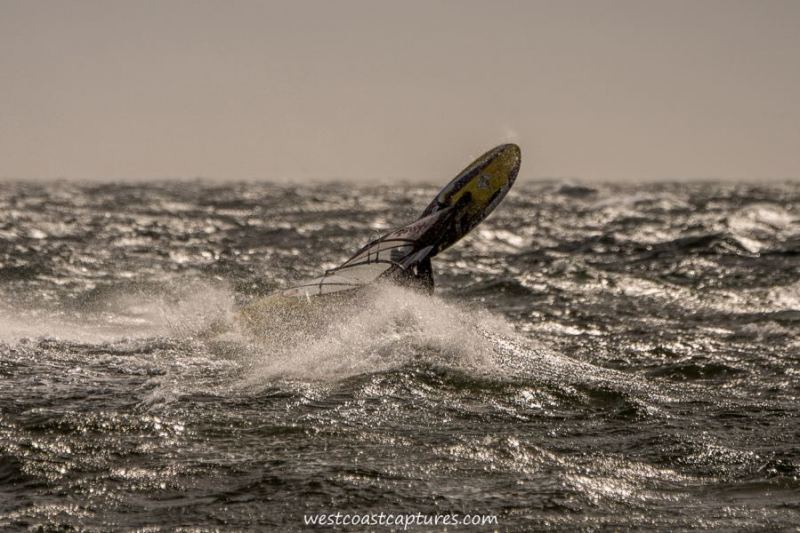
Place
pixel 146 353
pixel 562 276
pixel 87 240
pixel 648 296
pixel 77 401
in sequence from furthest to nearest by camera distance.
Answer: pixel 87 240, pixel 562 276, pixel 648 296, pixel 146 353, pixel 77 401

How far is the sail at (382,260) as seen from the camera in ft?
45.5

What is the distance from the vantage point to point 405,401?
916 centimetres

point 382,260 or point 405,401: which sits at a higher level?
point 382,260

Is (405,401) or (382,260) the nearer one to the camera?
(405,401)

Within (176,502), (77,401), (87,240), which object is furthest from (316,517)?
(87,240)

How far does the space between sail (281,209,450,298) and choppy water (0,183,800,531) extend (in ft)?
1.90

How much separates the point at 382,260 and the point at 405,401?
230 inches

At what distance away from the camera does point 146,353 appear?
37.6 feet

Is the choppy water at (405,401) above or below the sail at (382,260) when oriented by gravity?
below

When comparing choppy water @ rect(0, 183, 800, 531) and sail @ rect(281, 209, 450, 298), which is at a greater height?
sail @ rect(281, 209, 450, 298)

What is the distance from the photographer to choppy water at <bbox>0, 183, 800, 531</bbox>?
6543mm

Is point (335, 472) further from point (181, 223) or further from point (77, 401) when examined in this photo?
point (181, 223)

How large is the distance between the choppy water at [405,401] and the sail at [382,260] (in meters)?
0.58

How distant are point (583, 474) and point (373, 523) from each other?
187cm
